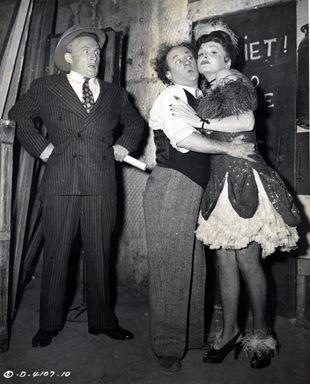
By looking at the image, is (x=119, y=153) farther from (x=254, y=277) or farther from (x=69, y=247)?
(x=254, y=277)

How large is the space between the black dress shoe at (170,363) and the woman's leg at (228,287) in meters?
0.30

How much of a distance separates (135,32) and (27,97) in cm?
156

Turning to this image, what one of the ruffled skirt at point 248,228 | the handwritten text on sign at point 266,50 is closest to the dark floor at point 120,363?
the ruffled skirt at point 248,228

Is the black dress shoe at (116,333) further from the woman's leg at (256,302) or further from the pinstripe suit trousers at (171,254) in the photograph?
the woman's leg at (256,302)

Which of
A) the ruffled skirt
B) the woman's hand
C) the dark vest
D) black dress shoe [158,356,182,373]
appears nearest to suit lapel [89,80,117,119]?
the dark vest

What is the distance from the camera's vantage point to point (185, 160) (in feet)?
7.44

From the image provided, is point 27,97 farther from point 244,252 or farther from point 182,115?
point 244,252

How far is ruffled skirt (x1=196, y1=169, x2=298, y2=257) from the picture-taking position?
2107mm

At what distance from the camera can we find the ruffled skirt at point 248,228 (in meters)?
2.11

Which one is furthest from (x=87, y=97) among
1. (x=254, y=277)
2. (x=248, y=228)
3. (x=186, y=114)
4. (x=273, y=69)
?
(x=254, y=277)

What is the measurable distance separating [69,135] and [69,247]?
2.70 ft

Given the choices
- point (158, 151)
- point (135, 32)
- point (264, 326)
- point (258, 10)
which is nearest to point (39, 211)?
point (158, 151)

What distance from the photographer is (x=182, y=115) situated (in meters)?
2.14

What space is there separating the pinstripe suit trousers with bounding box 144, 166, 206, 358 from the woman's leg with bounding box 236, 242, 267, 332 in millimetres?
330
